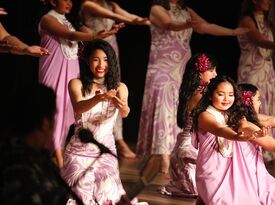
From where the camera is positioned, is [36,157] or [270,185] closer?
[36,157]

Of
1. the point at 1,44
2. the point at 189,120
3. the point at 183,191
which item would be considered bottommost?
the point at 183,191

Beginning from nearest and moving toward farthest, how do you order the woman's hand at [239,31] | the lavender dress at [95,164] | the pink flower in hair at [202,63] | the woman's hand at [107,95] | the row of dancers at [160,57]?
1. the woman's hand at [107,95]
2. the lavender dress at [95,164]
3. the pink flower in hair at [202,63]
4. the row of dancers at [160,57]
5. the woman's hand at [239,31]

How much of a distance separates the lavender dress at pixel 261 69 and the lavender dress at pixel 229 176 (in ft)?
5.12

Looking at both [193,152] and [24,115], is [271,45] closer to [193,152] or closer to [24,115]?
[193,152]

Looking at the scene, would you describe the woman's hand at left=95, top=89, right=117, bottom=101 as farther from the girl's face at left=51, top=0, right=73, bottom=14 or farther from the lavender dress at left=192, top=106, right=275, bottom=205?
the girl's face at left=51, top=0, right=73, bottom=14

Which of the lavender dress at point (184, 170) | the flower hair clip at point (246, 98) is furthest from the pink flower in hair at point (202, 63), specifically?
the flower hair clip at point (246, 98)

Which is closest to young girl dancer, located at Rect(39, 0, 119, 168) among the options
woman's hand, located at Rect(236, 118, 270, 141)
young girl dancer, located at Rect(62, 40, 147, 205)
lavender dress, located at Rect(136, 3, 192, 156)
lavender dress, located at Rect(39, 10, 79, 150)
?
lavender dress, located at Rect(39, 10, 79, 150)

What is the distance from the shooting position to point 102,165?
4.22m

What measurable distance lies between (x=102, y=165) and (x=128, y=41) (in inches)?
102

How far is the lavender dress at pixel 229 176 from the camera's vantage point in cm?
394

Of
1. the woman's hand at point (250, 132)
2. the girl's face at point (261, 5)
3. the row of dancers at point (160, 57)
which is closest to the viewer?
the woman's hand at point (250, 132)

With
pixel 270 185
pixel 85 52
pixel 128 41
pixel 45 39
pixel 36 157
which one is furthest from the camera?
pixel 128 41

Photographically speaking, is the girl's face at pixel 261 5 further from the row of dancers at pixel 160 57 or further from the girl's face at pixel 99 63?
the girl's face at pixel 99 63

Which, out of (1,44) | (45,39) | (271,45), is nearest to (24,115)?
(1,44)
